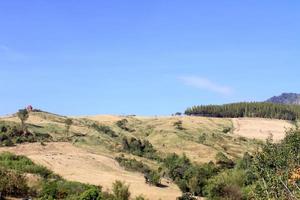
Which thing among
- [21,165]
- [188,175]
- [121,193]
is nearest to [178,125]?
[188,175]

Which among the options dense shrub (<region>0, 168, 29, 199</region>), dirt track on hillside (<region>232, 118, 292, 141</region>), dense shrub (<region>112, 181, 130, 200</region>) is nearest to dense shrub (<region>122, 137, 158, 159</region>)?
dense shrub (<region>112, 181, 130, 200</region>)

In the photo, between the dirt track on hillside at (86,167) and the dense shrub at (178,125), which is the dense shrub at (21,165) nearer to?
the dirt track on hillside at (86,167)

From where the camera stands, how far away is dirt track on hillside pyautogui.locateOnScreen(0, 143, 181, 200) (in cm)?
6994

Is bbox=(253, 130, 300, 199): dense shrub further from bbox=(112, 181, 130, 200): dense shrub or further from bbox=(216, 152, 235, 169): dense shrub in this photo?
bbox=(216, 152, 235, 169): dense shrub

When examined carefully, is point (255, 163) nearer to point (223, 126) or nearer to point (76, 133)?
point (76, 133)

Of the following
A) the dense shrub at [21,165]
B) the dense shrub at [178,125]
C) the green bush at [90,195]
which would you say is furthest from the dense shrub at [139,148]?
the green bush at [90,195]

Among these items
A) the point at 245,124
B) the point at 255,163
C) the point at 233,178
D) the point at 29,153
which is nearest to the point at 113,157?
the point at 29,153

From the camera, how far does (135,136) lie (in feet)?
476

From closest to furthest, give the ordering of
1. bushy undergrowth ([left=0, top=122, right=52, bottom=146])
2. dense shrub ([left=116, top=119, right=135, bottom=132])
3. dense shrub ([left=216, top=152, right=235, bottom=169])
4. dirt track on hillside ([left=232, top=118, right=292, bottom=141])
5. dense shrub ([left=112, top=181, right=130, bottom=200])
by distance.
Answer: dense shrub ([left=112, top=181, right=130, bottom=200]) < bushy undergrowth ([left=0, top=122, right=52, bottom=146]) < dense shrub ([left=216, top=152, right=235, bottom=169]) < dense shrub ([left=116, top=119, right=135, bottom=132]) < dirt track on hillside ([left=232, top=118, right=292, bottom=141])

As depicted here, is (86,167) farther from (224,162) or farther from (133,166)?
(224,162)

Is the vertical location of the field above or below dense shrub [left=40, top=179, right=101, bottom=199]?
above

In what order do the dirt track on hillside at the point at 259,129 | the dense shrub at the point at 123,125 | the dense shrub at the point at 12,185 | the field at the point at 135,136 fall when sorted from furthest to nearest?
the dirt track on hillside at the point at 259,129 → the dense shrub at the point at 123,125 → the field at the point at 135,136 → the dense shrub at the point at 12,185

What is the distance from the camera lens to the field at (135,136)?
75.3m

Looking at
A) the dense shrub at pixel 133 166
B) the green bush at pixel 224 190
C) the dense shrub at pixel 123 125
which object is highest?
the dense shrub at pixel 123 125
